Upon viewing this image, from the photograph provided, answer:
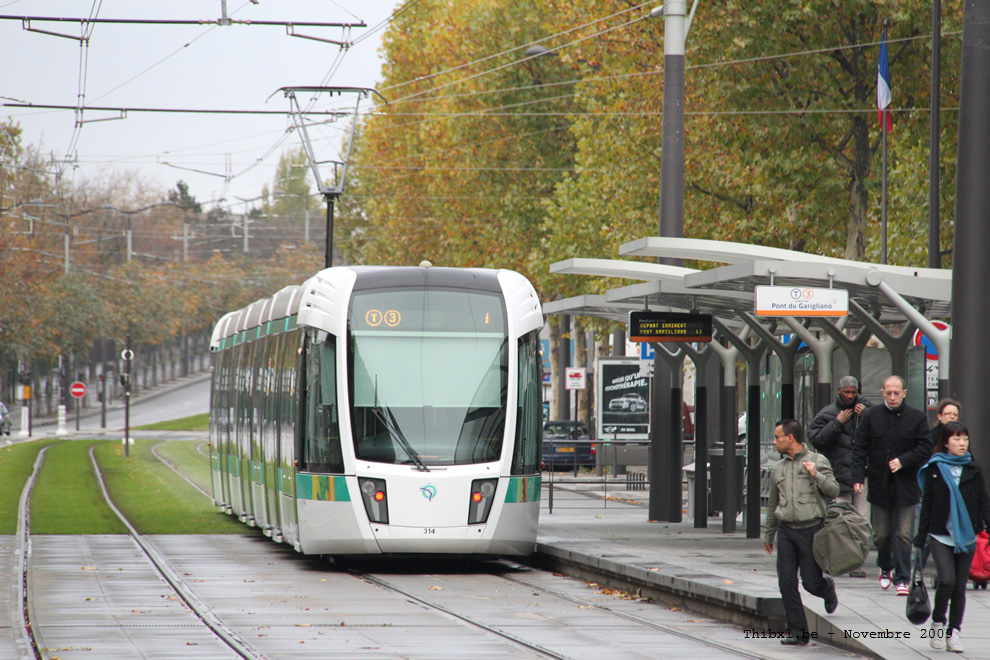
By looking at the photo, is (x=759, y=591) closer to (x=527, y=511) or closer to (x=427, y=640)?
(x=427, y=640)

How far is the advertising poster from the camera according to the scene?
107 ft

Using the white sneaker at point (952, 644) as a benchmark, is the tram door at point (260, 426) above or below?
above

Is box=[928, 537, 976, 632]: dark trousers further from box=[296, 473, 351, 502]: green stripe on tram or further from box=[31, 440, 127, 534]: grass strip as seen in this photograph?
box=[31, 440, 127, 534]: grass strip

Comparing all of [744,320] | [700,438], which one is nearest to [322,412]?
[744,320]

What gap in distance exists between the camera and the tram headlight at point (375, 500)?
52.9ft

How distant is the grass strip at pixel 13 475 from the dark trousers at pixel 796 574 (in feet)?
45.2

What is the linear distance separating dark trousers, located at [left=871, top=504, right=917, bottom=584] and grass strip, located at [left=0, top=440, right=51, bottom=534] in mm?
13019

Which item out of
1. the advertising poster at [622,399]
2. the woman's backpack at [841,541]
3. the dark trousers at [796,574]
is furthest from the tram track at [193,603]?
the advertising poster at [622,399]

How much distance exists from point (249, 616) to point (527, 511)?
4600 mm

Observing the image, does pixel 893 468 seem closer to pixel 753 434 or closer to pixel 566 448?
pixel 753 434

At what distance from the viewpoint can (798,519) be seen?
36.4 feet

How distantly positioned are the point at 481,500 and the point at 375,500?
3.40 ft

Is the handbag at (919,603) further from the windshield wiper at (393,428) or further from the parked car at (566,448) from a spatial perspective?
the parked car at (566,448)

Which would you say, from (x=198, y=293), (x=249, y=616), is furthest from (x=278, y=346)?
(x=198, y=293)
